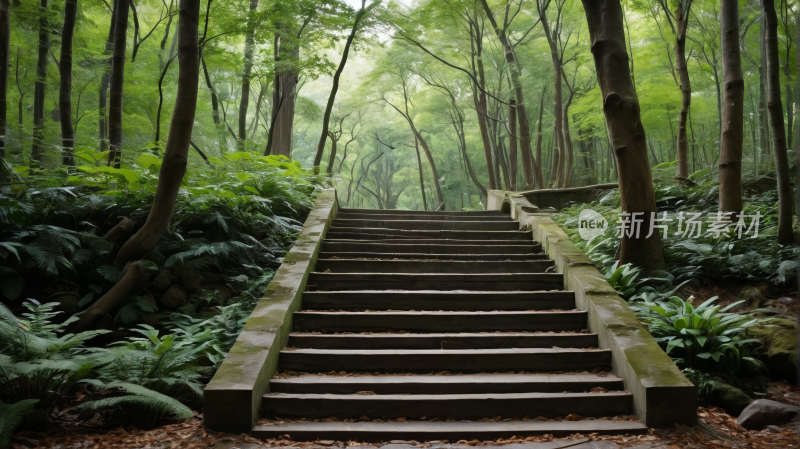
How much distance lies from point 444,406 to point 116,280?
3741mm

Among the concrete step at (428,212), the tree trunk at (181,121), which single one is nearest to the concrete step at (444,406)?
the tree trunk at (181,121)

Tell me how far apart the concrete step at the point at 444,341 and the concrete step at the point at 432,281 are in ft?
3.73

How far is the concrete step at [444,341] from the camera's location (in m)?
4.72

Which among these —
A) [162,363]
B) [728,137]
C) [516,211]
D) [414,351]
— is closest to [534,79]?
[516,211]

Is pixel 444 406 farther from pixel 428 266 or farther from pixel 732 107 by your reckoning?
pixel 732 107

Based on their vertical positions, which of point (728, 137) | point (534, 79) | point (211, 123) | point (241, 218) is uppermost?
point (534, 79)

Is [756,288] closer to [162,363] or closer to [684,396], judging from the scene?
[684,396]

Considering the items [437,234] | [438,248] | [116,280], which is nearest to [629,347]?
[438,248]

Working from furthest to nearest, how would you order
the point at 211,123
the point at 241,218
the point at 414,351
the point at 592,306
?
1. the point at 211,123
2. the point at 241,218
3. the point at 592,306
4. the point at 414,351

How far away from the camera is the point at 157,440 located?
11.0 feet

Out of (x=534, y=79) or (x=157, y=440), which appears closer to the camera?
(x=157, y=440)

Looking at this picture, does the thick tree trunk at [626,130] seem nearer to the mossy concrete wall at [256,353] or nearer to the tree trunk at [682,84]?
the mossy concrete wall at [256,353]

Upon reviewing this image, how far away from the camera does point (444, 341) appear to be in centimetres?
472

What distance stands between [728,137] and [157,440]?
789 cm
